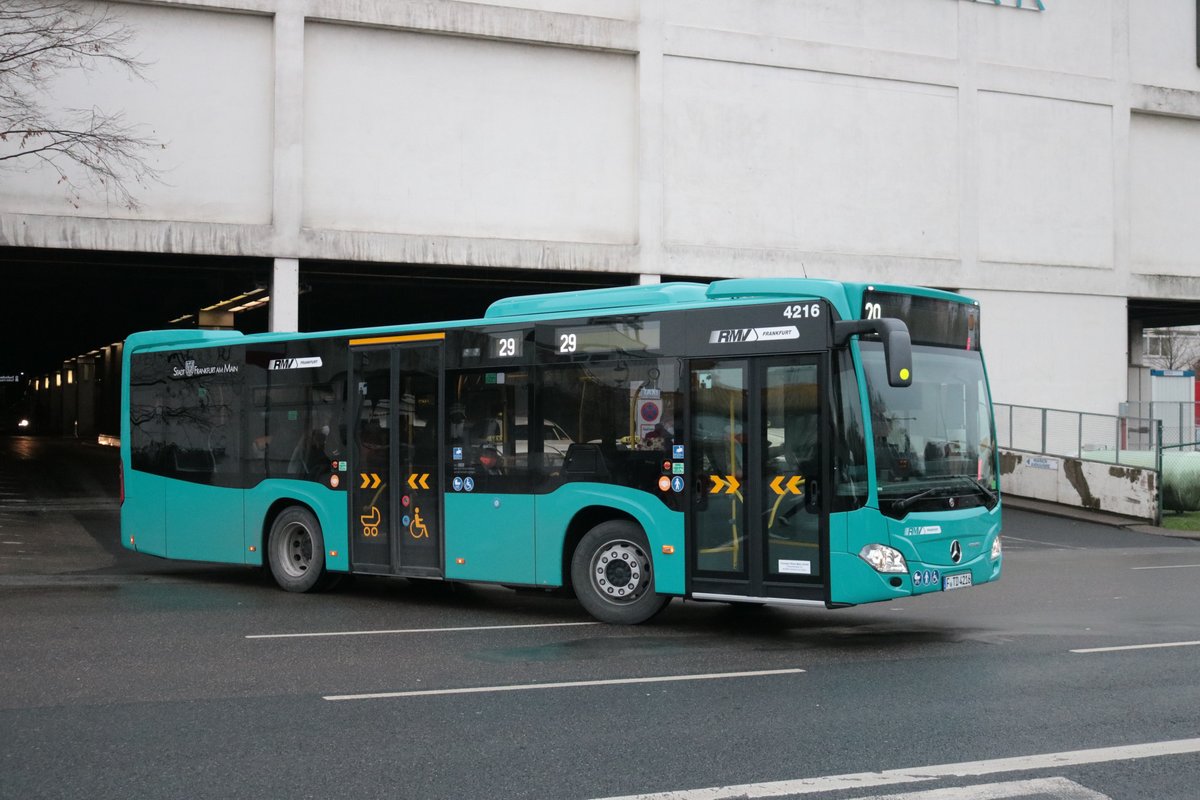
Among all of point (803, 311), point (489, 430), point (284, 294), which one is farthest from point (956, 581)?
point (284, 294)

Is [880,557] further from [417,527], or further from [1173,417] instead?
[1173,417]

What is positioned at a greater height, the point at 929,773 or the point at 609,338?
the point at 609,338

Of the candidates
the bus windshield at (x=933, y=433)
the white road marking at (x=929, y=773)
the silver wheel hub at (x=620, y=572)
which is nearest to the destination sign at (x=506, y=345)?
the silver wheel hub at (x=620, y=572)

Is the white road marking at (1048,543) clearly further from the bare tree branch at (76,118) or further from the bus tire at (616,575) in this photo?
the bare tree branch at (76,118)

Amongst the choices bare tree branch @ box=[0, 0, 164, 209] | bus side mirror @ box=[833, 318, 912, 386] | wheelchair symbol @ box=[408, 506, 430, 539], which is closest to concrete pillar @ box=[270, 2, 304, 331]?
bare tree branch @ box=[0, 0, 164, 209]

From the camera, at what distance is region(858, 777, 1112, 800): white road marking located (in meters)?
5.70

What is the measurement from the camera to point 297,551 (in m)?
14.4

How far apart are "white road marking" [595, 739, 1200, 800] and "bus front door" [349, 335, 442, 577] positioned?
7.26 m

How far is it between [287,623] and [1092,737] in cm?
730

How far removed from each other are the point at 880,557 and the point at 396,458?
207 inches

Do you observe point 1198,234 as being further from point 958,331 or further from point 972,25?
point 958,331

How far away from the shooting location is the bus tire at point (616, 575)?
11438 mm

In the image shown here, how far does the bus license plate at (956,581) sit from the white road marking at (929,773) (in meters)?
3.74

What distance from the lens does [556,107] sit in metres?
26.5
